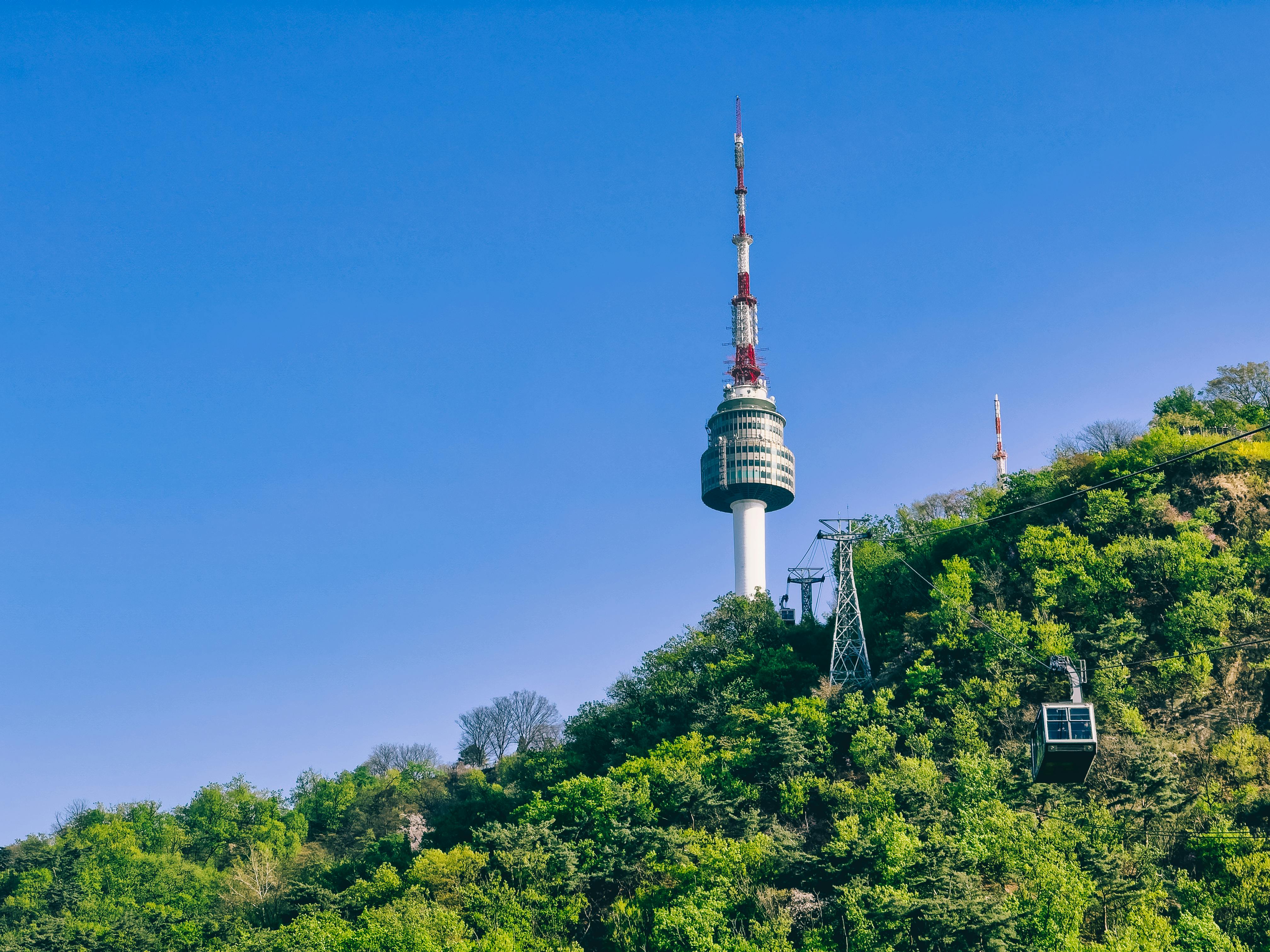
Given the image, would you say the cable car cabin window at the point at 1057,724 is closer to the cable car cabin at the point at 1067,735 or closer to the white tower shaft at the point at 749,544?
the cable car cabin at the point at 1067,735

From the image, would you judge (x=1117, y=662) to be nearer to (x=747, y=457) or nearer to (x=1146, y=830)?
(x=1146, y=830)

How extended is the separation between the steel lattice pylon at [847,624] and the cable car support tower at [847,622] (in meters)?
0.02

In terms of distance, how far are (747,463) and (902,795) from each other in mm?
66495

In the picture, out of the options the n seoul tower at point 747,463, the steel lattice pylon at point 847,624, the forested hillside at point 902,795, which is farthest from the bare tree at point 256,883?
the n seoul tower at point 747,463

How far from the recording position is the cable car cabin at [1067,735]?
45.5 metres

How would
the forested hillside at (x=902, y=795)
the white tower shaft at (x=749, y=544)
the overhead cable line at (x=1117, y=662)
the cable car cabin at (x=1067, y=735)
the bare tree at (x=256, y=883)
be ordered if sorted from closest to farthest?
the cable car cabin at (x=1067, y=735)
the forested hillside at (x=902, y=795)
the overhead cable line at (x=1117, y=662)
the bare tree at (x=256, y=883)
the white tower shaft at (x=749, y=544)

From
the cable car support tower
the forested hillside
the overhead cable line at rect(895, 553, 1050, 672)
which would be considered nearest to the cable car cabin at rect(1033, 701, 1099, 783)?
the forested hillside

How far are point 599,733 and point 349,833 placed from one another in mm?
25508

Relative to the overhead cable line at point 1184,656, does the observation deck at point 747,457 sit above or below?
above

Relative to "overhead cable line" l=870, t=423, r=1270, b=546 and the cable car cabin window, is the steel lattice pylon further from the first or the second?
the cable car cabin window

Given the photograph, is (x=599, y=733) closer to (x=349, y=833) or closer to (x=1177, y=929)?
(x=349, y=833)

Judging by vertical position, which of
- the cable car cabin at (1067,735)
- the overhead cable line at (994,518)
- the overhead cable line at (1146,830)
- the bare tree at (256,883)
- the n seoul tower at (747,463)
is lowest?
the bare tree at (256,883)

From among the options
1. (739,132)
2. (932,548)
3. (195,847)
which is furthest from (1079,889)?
(739,132)

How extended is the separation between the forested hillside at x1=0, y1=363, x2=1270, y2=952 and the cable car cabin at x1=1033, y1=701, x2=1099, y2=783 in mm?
6483
